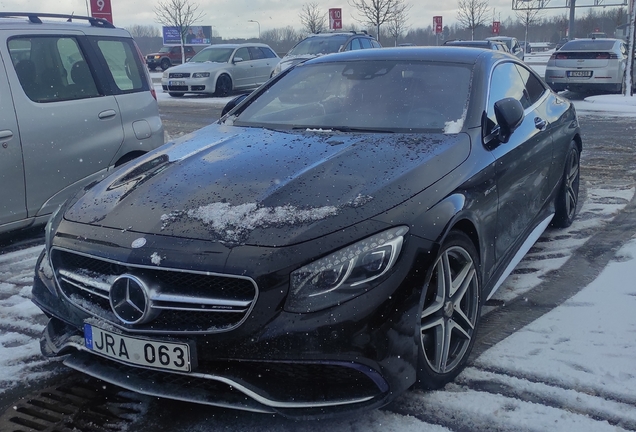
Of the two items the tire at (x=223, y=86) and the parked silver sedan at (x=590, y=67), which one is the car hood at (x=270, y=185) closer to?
the parked silver sedan at (x=590, y=67)

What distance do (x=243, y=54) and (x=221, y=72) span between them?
1.46 metres

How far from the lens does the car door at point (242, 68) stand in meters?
20.0

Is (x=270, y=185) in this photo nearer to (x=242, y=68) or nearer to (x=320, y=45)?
(x=320, y=45)

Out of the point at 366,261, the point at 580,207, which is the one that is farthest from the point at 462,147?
the point at 580,207

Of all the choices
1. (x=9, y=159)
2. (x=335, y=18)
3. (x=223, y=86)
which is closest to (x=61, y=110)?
(x=9, y=159)

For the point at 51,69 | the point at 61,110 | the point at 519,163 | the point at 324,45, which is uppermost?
the point at 324,45

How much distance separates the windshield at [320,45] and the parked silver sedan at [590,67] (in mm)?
5571

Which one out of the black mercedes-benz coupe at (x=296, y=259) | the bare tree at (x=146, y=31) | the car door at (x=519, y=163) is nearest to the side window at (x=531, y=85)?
the car door at (x=519, y=163)

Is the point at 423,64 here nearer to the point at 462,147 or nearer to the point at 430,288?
the point at 462,147

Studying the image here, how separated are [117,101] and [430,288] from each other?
4064 mm

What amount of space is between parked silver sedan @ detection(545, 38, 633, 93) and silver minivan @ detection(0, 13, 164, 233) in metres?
12.5

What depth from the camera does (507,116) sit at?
11.8 feet

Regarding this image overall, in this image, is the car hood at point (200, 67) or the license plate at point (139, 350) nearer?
the license plate at point (139, 350)

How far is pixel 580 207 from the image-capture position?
612 centimetres
